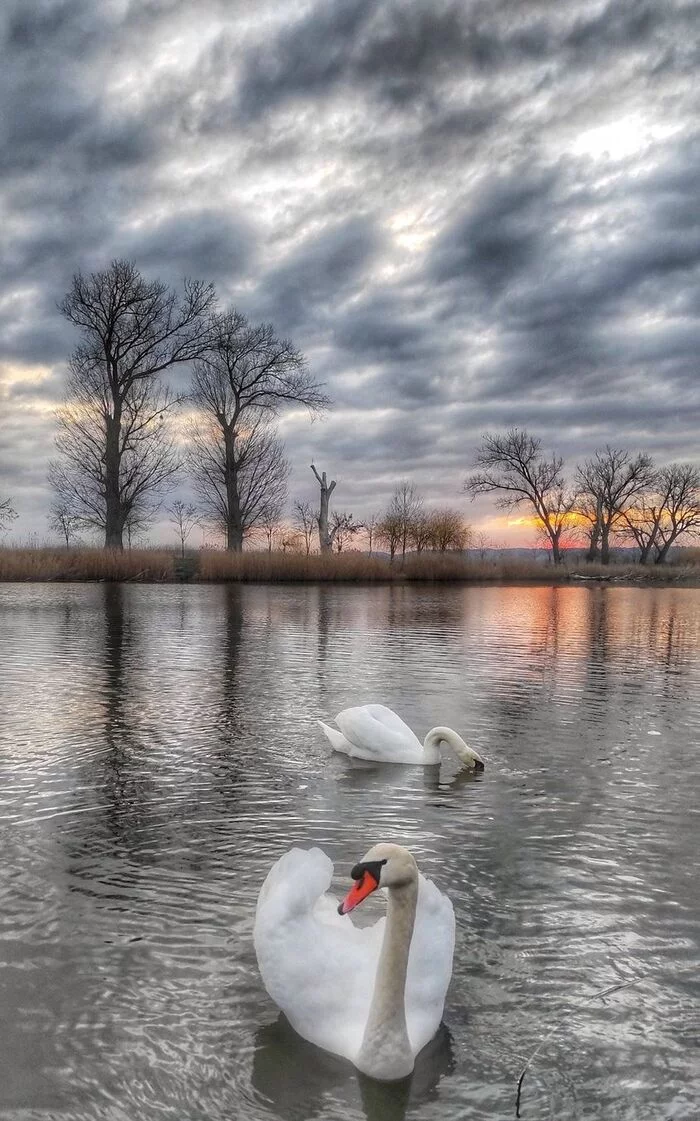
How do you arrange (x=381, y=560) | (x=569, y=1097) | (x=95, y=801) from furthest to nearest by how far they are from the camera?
1. (x=381, y=560)
2. (x=95, y=801)
3. (x=569, y=1097)

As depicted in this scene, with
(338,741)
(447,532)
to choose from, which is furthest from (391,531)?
(338,741)

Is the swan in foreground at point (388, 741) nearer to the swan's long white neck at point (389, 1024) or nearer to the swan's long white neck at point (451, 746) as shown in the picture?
the swan's long white neck at point (451, 746)

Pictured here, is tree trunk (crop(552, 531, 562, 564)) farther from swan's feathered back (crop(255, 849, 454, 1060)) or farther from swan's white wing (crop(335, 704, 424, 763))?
swan's feathered back (crop(255, 849, 454, 1060))

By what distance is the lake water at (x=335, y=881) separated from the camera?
2.59m

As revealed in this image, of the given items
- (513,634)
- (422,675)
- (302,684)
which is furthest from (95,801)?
(513,634)

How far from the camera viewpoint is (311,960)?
2.82m

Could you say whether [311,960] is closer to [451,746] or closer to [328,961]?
[328,961]

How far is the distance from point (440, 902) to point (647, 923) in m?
1.19

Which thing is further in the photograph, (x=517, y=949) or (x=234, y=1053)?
(x=517, y=949)

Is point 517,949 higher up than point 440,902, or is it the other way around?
point 440,902

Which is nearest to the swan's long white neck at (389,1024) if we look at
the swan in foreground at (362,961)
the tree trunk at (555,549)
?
the swan in foreground at (362,961)

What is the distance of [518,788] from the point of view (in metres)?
5.73

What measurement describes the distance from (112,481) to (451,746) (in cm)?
2661

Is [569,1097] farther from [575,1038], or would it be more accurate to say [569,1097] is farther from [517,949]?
[517,949]
